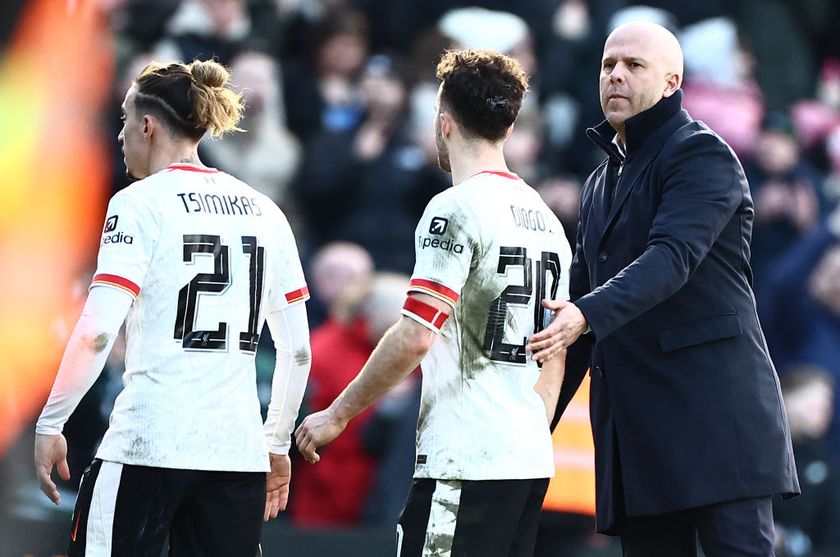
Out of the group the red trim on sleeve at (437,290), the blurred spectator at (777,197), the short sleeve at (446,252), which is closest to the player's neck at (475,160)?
the short sleeve at (446,252)

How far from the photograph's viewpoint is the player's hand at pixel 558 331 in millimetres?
3854

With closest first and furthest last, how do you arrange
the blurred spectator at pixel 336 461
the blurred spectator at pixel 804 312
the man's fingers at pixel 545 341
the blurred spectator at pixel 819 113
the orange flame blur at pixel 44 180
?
the man's fingers at pixel 545 341 → the orange flame blur at pixel 44 180 → the blurred spectator at pixel 336 461 → the blurred spectator at pixel 804 312 → the blurred spectator at pixel 819 113

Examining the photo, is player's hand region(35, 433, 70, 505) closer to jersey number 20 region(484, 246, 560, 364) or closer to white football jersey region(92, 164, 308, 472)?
white football jersey region(92, 164, 308, 472)

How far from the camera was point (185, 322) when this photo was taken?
4.10 meters

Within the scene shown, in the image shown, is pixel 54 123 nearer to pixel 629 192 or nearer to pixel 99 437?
pixel 99 437

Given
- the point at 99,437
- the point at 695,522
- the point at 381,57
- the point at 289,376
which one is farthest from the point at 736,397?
the point at 381,57

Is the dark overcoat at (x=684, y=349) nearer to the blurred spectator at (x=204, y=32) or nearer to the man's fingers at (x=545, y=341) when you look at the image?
the man's fingers at (x=545, y=341)

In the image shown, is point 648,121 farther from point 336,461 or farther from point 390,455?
point 336,461

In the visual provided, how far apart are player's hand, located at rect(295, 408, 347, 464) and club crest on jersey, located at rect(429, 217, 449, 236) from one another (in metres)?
0.61

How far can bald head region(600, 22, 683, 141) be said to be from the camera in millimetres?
4438

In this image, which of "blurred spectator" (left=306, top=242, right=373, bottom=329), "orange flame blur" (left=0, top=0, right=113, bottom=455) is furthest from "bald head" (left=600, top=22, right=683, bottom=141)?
"orange flame blur" (left=0, top=0, right=113, bottom=455)

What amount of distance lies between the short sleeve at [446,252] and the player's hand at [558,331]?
27 cm

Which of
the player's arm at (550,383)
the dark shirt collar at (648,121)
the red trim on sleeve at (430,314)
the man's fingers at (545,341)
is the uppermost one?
the dark shirt collar at (648,121)

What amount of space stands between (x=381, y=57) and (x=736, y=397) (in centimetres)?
492
